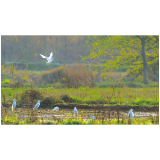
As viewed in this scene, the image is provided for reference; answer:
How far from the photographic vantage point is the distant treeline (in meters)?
12.9

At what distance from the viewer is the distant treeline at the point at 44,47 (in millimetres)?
12875

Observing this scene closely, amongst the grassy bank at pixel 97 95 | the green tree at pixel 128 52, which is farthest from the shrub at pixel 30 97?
the green tree at pixel 128 52

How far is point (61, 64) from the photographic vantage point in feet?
43.2

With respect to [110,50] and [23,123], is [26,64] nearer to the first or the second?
[110,50]

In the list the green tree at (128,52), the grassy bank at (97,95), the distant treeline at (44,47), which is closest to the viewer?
the grassy bank at (97,95)

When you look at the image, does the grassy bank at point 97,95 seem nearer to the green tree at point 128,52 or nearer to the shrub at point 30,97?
the shrub at point 30,97

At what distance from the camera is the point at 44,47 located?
1328cm

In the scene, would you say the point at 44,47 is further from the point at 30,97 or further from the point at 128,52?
the point at 128,52

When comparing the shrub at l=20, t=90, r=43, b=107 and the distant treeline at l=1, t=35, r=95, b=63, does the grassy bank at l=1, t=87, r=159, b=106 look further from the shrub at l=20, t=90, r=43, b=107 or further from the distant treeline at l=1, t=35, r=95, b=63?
the distant treeline at l=1, t=35, r=95, b=63

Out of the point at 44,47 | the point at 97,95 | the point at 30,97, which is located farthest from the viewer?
the point at 44,47

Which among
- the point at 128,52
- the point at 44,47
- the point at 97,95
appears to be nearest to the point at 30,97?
the point at 97,95

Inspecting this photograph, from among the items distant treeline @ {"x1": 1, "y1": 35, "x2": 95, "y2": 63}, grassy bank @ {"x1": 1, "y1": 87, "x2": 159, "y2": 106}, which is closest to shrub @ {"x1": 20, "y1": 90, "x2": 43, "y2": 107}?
grassy bank @ {"x1": 1, "y1": 87, "x2": 159, "y2": 106}
